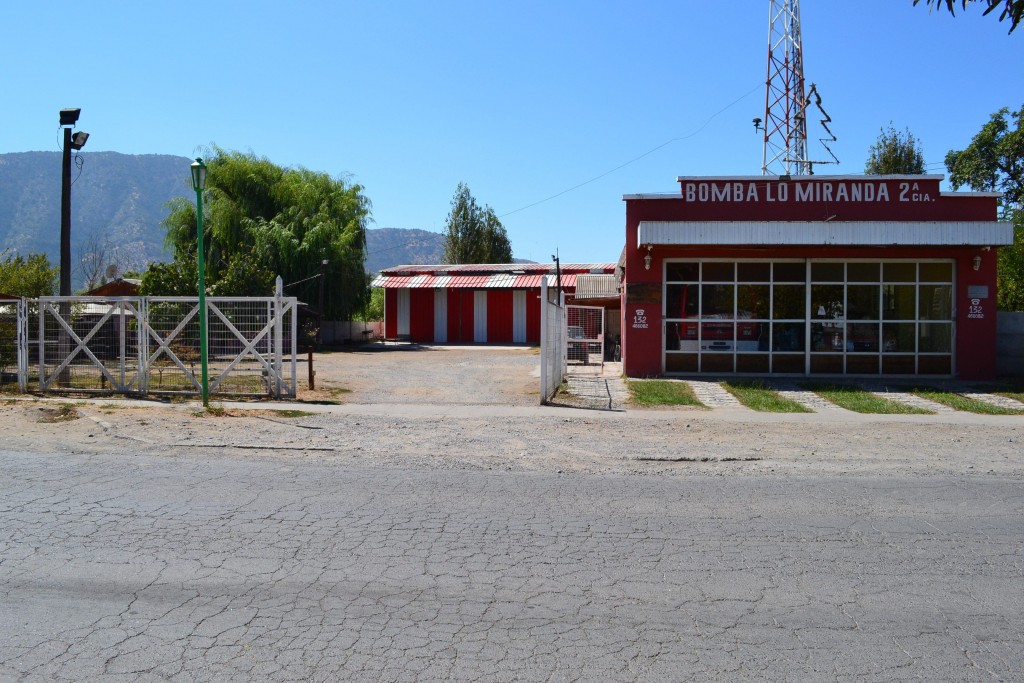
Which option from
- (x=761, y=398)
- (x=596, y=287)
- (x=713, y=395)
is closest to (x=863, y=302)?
(x=761, y=398)

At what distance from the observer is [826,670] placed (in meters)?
4.14

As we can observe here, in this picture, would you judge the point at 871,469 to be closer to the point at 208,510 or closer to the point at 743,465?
the point at 743,465

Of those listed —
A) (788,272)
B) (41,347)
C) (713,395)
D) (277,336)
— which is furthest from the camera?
(788,272)

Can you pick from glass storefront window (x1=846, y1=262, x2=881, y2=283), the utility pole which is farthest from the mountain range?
glass storefront window (x1=846, y1=262, x2=881, y2=283)

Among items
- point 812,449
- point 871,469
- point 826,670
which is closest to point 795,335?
point 812,449

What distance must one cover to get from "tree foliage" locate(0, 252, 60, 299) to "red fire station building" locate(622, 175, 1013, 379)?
19290 millimetres

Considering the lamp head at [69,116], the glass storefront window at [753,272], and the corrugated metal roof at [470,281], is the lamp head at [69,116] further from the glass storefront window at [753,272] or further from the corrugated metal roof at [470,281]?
the corrugated metal roof at [470,281]

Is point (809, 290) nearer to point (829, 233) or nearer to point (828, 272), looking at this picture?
point (828, 272)

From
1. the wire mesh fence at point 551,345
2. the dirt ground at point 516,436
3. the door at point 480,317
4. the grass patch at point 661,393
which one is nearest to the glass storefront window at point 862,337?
the grass patch at point 661,393

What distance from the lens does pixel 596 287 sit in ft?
108

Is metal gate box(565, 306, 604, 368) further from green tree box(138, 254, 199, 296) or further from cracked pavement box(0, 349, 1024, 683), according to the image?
cracked pavement box(0, 349, 1024, 683)

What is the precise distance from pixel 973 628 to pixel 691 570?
168cm

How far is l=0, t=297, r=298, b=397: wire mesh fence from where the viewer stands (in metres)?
15.8

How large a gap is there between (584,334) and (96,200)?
565 feet
